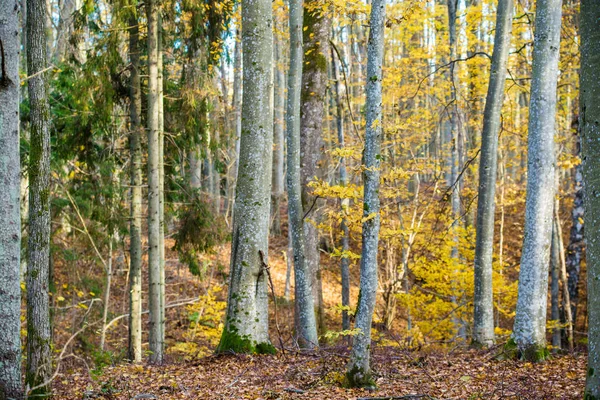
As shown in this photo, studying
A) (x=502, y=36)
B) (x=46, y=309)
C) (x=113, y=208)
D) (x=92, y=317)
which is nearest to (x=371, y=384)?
(x=46, y=309)

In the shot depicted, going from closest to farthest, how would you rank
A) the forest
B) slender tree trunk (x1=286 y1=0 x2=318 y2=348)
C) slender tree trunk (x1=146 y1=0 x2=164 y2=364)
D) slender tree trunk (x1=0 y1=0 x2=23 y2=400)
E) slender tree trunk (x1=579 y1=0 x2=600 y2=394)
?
slender tree trunk (x1=579 y1=0 x2=600 y2=394)
slender tree trunk (x1=0 y1=0 x2=23 y2=400)
the forest
slender tree trunk (x1=286 y1=0 x2=318 y2=348)
slender tree trunk (x1=146 y1=0 x2=164 y2=364)

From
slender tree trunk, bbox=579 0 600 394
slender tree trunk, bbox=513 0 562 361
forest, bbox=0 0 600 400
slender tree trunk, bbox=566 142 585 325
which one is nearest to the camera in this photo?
slender tree trunk, bbox=579 0 600 394

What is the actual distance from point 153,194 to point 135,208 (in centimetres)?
83

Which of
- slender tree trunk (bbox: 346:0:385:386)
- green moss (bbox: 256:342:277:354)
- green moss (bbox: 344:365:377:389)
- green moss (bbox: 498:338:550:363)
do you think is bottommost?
green moss (bbox: 498:338:550:363)

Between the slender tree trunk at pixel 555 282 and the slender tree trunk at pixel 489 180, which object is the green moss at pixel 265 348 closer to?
the slender tree trunk at pixel 489 180

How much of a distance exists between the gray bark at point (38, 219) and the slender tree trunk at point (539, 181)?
19.4 ft

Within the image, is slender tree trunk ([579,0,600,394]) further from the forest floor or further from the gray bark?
the gray bark

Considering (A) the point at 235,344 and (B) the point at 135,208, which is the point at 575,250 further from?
(B) the point at 135,208

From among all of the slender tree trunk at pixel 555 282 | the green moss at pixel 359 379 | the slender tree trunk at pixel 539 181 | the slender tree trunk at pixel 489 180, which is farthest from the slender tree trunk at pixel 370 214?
the slender tree trunk at pixel 555 282

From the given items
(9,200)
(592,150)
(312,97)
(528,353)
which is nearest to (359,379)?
(528,353)

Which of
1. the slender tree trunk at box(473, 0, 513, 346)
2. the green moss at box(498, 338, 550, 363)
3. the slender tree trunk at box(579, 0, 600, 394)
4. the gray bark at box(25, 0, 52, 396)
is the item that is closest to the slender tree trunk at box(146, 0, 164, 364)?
the gray bark at box(25, 0, 52, 396)

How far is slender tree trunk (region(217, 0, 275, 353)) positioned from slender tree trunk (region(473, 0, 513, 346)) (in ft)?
12.7

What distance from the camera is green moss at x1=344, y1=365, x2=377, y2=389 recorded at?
17.9 ft

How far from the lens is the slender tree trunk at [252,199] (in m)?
6.88
